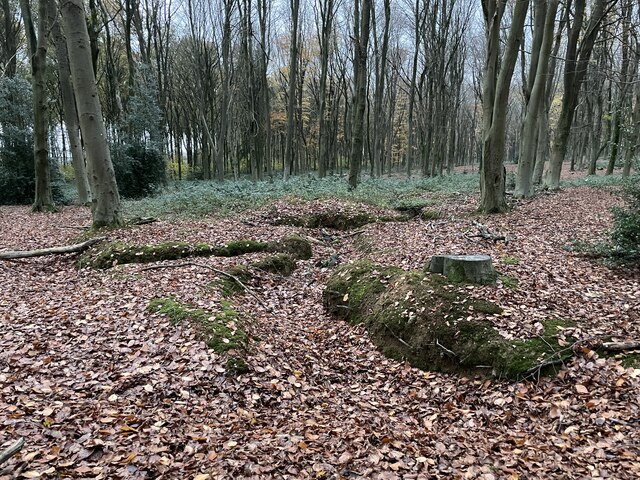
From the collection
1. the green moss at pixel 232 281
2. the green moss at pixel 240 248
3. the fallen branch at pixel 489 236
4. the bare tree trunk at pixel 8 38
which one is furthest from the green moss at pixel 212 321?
the bare tree trunk at pixel 8 38

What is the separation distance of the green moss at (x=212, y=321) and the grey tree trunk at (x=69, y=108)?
36.0 feet

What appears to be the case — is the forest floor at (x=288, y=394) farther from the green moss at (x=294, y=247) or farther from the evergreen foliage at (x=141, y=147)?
the evergreen foliage at (x=141, y=147)

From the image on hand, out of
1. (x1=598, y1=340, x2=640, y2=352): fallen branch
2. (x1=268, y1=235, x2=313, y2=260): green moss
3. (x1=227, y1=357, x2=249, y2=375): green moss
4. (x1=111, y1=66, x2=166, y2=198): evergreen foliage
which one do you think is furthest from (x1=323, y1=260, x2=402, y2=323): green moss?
(x1=111, y1=66, x2=166, y2=198): evergreen foliage

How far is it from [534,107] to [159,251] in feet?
37.9

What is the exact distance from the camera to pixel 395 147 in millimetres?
52375

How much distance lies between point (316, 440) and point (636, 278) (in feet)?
17.7

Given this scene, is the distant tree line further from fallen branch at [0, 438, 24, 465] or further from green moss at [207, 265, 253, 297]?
fallen branch at [0, 438, 24, 465]

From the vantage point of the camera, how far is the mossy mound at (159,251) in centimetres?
772

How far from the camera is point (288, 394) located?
4.07m

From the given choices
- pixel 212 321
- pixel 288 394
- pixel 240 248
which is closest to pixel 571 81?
pixel 240 248

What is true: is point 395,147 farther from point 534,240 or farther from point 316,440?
point 316,440

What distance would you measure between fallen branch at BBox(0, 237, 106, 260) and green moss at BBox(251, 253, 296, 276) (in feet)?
11.8

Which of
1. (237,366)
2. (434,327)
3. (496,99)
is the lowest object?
(237,366)

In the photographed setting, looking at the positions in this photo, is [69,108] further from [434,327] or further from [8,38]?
[434,327]
